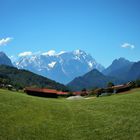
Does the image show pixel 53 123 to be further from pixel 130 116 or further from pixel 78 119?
pixel 130 116

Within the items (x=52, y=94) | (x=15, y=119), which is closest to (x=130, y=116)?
(x=15, y=119)

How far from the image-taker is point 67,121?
40.5m

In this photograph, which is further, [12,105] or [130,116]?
[12,105]

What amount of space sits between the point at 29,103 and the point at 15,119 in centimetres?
971

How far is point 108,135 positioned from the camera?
34.3 m

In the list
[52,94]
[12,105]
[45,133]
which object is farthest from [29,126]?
[52,94]

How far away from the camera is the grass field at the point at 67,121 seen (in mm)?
34531

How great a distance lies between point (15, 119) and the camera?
39719 millimetres

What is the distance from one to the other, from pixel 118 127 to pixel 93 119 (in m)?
4.99

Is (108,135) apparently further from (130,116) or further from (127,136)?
(130,116)

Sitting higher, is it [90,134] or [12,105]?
[12,105]

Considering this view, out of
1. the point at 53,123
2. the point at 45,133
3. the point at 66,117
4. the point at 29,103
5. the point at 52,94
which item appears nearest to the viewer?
the point at 45,133

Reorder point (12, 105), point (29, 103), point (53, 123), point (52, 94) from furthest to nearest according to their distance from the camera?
1. point (52, 94)
2. point (29, 103)
3. point (12, 105)
4. point (53, 123)

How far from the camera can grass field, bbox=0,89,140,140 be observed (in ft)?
113
